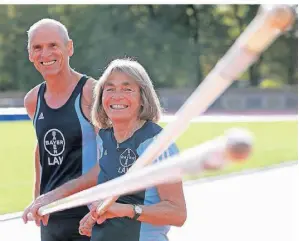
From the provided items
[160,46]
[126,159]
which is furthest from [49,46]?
[160,46]

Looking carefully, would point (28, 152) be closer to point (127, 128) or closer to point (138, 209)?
point (127, 128)

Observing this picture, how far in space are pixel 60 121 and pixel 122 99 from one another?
0.66 meters

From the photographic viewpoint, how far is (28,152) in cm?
1589

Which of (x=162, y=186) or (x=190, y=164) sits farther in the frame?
(x=162, y=186)

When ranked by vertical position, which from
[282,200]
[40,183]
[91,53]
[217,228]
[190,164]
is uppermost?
[91,53]

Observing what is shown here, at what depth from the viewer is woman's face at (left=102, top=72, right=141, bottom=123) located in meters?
2.74

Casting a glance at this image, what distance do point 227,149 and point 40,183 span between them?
234 cm

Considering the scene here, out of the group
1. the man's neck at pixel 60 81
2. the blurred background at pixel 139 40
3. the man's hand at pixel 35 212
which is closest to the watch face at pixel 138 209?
the man's hand at pixel 35 212

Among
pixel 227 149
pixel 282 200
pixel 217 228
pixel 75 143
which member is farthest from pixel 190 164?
pixel 282 200

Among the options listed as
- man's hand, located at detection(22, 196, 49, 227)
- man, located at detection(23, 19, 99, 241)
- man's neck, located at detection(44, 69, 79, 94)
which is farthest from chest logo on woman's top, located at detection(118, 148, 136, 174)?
man's neck, located at detection(44, 69, 79, 94)

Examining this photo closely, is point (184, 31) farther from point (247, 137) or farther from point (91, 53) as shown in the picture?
point (247, 137)

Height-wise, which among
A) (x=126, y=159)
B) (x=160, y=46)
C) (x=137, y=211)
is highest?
(x=160, y=46)

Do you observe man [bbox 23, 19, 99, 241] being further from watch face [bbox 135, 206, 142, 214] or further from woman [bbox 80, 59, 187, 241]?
watch face [bbox 135, 206, 142, 214]

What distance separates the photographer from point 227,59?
4.35 ft
